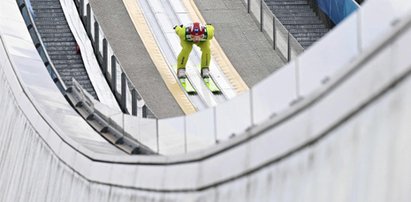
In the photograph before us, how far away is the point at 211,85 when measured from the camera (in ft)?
78.8

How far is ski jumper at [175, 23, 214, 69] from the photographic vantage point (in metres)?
23.8

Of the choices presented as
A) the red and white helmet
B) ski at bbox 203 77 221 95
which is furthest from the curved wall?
the red and white helmet

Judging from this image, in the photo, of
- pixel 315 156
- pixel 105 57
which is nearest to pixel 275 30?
pixel 105 57

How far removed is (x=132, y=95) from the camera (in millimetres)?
21016

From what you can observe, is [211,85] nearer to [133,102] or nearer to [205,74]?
[205,74]

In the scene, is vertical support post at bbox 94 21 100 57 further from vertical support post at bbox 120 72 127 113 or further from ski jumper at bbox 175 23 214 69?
vertical support post at bbox 120 72 127 113

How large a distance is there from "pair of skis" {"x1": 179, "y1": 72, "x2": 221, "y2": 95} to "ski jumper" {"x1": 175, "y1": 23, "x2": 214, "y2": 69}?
0.24 metres

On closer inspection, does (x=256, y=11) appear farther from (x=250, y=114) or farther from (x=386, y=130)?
(x=386, y=130)

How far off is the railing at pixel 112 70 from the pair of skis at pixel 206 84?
1063 millimetres

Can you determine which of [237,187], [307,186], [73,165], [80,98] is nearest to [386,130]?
[307,186]

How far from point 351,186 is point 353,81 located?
1.74ft

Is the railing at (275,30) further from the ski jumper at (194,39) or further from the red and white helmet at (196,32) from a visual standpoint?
the red and white helmet at (196,32)

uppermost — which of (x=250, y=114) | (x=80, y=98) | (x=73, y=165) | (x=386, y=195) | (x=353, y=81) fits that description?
(x=80, y=98)

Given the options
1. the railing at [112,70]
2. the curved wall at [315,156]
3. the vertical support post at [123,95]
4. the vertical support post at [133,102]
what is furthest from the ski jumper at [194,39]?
the curved wall at [315,156]
